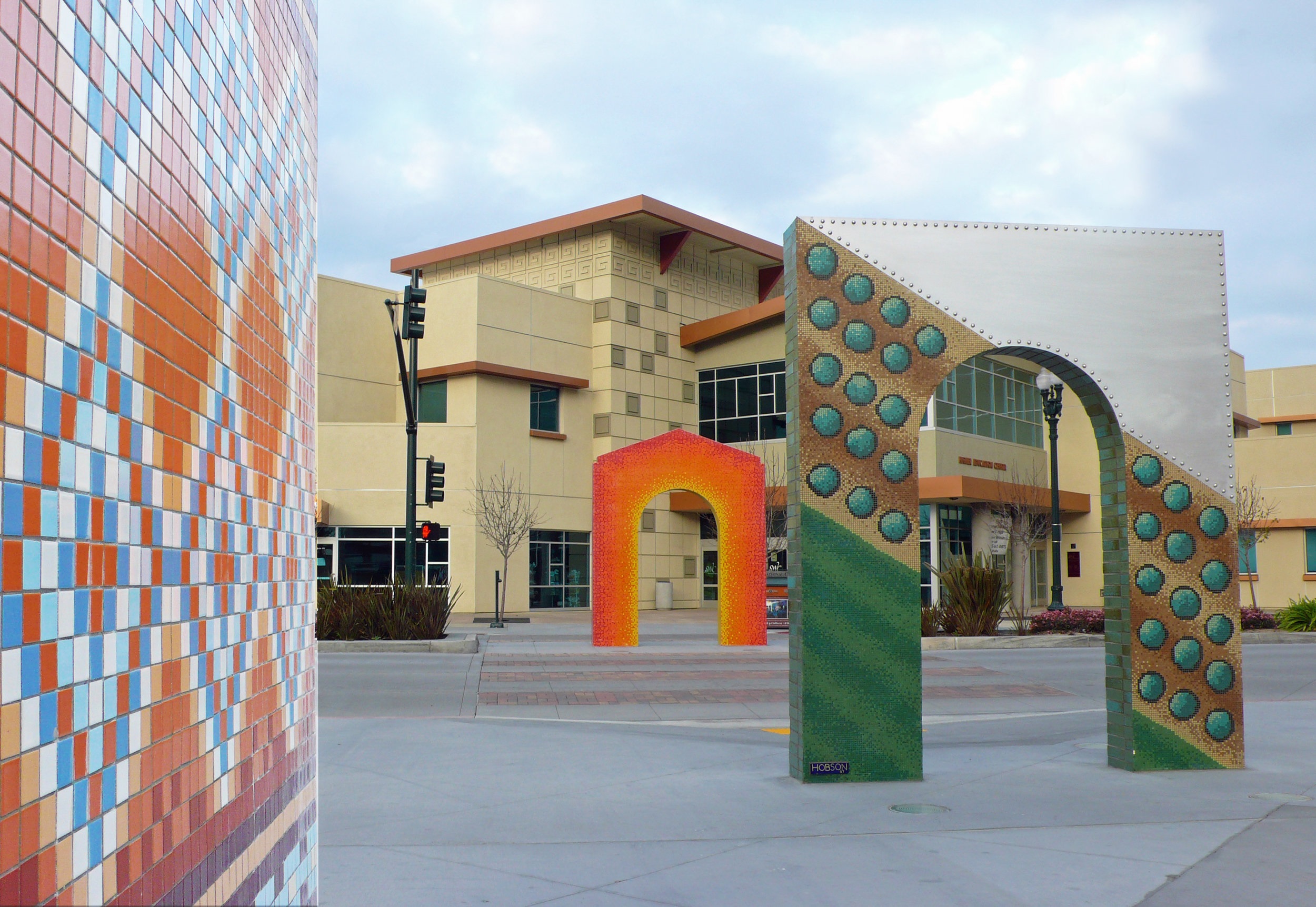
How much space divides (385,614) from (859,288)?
15606mm

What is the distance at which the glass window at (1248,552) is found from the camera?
128 feet

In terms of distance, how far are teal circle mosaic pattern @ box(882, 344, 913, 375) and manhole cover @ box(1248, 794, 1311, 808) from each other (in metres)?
4.00

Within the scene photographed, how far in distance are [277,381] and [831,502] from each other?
642 centimetres

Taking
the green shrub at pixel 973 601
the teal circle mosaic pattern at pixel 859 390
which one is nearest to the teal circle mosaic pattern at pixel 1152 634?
the teal circle mosaic pattern at pixel 859 390

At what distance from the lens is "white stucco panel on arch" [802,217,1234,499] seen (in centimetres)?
974

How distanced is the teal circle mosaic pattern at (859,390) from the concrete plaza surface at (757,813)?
2.94m

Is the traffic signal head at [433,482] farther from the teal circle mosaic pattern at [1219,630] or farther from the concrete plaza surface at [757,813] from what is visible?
the teal circle mosaic pattern at [1219,630]

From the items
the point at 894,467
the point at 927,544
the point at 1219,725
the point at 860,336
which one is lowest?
the point at 1219,725

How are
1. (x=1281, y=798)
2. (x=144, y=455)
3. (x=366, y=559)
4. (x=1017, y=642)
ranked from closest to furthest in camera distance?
(x=144, y=455)
(x=1281, y=798)
(x=1017, y=642)
(x=366, y=559)

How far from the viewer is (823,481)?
30.9 ft

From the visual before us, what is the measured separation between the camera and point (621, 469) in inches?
952

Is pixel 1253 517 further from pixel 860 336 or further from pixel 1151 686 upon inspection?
pixel 860 336

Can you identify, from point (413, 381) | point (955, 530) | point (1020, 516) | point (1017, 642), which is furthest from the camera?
point (955, 530)

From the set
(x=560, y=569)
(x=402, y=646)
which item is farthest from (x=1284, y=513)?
(x=402, y=646)
